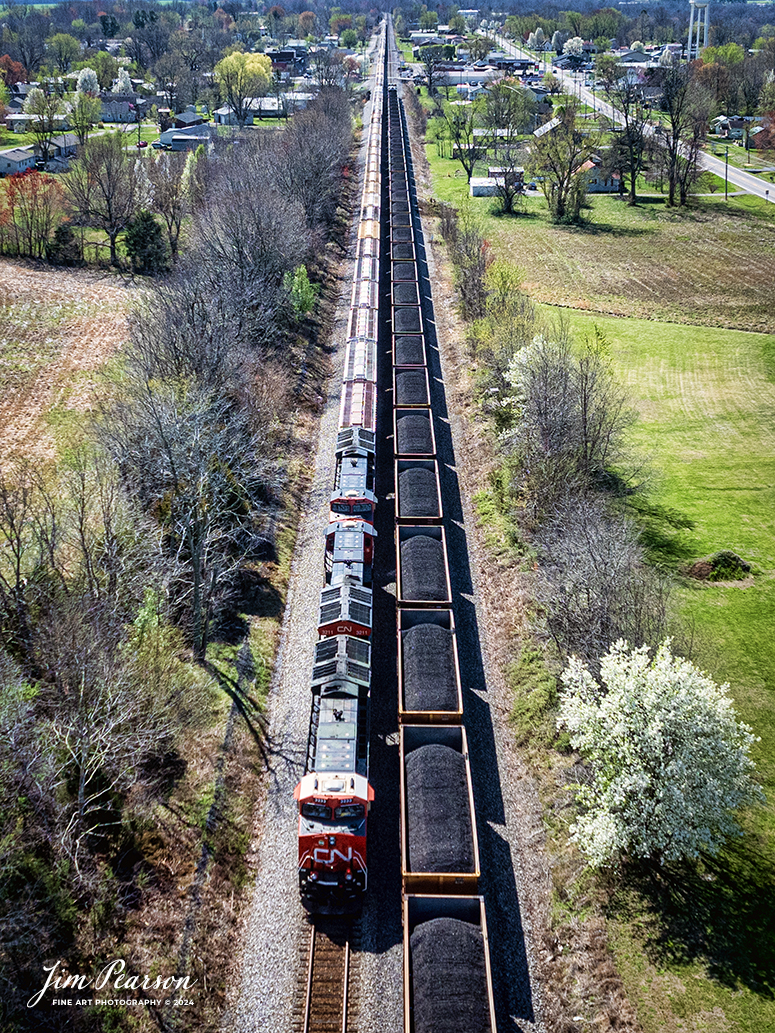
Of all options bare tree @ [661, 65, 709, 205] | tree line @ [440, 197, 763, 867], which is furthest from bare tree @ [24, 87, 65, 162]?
tree line @ [440, 197, 763, 867]

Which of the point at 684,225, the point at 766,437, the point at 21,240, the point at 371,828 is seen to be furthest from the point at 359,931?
the point at 684,225

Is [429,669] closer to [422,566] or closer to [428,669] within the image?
[428,669]

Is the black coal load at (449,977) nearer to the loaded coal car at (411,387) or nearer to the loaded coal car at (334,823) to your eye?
the loaded coal car at (334,823)

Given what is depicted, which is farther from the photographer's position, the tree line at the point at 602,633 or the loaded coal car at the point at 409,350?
the loaded coal car at the point at 409,350

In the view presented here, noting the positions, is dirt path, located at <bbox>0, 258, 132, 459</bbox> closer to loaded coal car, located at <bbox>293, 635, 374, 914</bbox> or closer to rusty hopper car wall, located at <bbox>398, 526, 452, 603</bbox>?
rusty hopper car wall, located at <bbox>398, 526, 452, 603</bbox>

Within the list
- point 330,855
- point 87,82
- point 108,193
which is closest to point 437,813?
point 330,855

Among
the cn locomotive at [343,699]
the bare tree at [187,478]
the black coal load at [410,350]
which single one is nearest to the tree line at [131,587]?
the bare tree at [187,478]

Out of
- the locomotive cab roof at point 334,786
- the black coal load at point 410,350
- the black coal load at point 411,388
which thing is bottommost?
the locomotive cab roof at point 334,786
